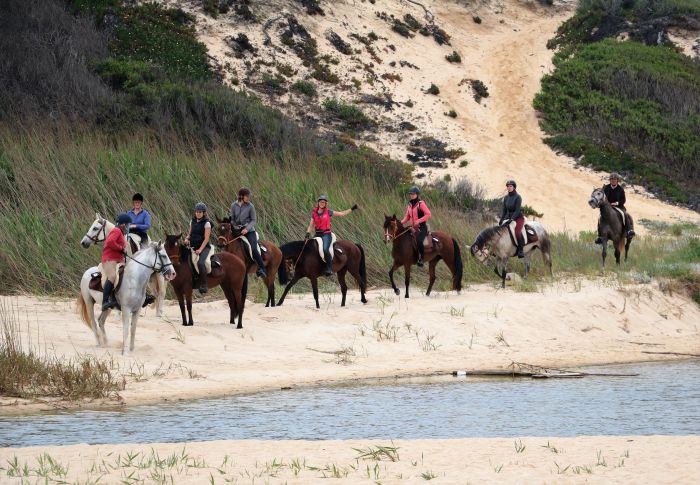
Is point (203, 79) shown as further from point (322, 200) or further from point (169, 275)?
point (169, 275)

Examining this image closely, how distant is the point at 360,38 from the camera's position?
50.6 meters

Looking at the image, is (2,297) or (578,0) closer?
(2,297)

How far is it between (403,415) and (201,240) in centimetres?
580

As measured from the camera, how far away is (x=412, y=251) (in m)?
20.5

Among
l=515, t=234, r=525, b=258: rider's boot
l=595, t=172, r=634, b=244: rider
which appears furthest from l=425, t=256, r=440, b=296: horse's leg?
l=595, t=172, r=634, b=244: rider

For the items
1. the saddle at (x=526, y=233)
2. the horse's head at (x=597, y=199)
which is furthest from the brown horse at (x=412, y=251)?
the horse's head at (x=597, y=199)

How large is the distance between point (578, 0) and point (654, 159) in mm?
19813

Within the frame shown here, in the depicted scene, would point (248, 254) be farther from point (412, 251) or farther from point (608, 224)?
point (608, 224)

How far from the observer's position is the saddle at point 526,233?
22.3 metres

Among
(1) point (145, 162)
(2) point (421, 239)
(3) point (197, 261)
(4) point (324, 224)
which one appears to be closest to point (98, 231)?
(3) point (197, 261)

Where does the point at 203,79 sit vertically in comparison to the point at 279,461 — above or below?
above

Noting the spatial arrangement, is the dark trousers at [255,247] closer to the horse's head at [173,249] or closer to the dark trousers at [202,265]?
the dark trousers at [202,265]

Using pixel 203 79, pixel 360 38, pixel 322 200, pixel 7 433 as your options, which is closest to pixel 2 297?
pixel 322 200

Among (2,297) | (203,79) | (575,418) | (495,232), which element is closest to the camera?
(575,418)
